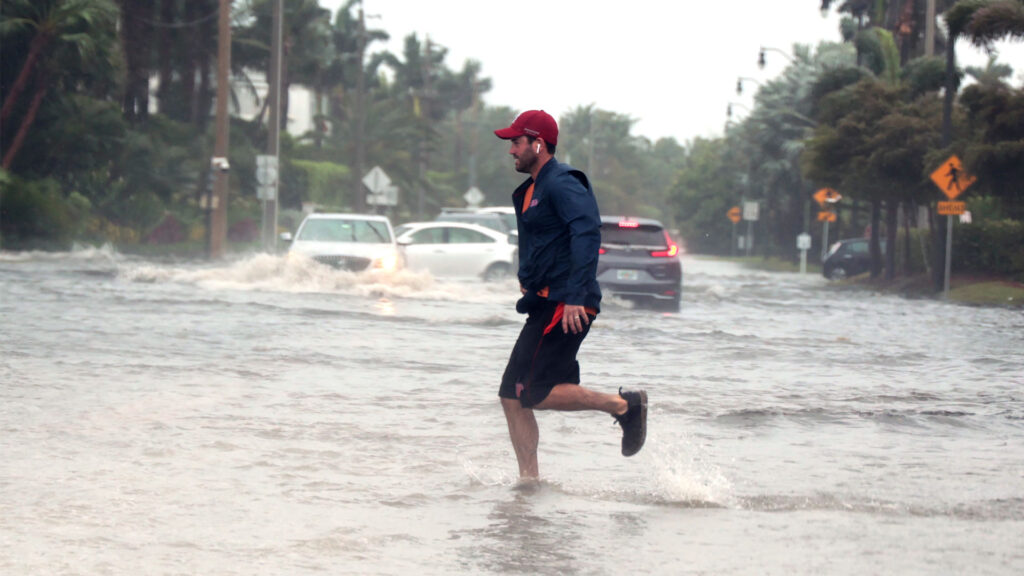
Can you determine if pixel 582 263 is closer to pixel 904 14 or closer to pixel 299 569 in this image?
pixel 299 569

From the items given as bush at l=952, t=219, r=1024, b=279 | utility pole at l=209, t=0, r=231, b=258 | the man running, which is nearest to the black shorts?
the man running

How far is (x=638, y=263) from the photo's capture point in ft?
75.5

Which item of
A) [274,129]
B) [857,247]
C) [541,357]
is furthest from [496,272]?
[541,357]

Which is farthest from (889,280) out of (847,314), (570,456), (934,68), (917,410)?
(570,456)

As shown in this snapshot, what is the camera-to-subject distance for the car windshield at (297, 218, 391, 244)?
25.6 metres

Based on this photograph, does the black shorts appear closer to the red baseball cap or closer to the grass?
the red baseball cap

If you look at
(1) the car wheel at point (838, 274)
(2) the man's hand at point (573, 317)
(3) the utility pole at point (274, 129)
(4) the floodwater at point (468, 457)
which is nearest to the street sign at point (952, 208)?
(4) the floodwater at point (468, 457)

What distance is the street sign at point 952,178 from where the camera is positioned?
30094 millimetres

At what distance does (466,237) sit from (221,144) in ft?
38.8

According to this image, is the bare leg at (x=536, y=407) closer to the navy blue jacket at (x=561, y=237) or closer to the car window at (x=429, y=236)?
the navy blue jacket at (x=561, y=237)

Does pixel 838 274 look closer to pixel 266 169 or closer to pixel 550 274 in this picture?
pixel 266 169

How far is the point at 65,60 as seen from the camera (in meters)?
40.6

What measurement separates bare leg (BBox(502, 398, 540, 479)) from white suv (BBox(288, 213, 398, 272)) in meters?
17.9

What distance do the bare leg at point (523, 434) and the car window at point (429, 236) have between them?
22194 mm
